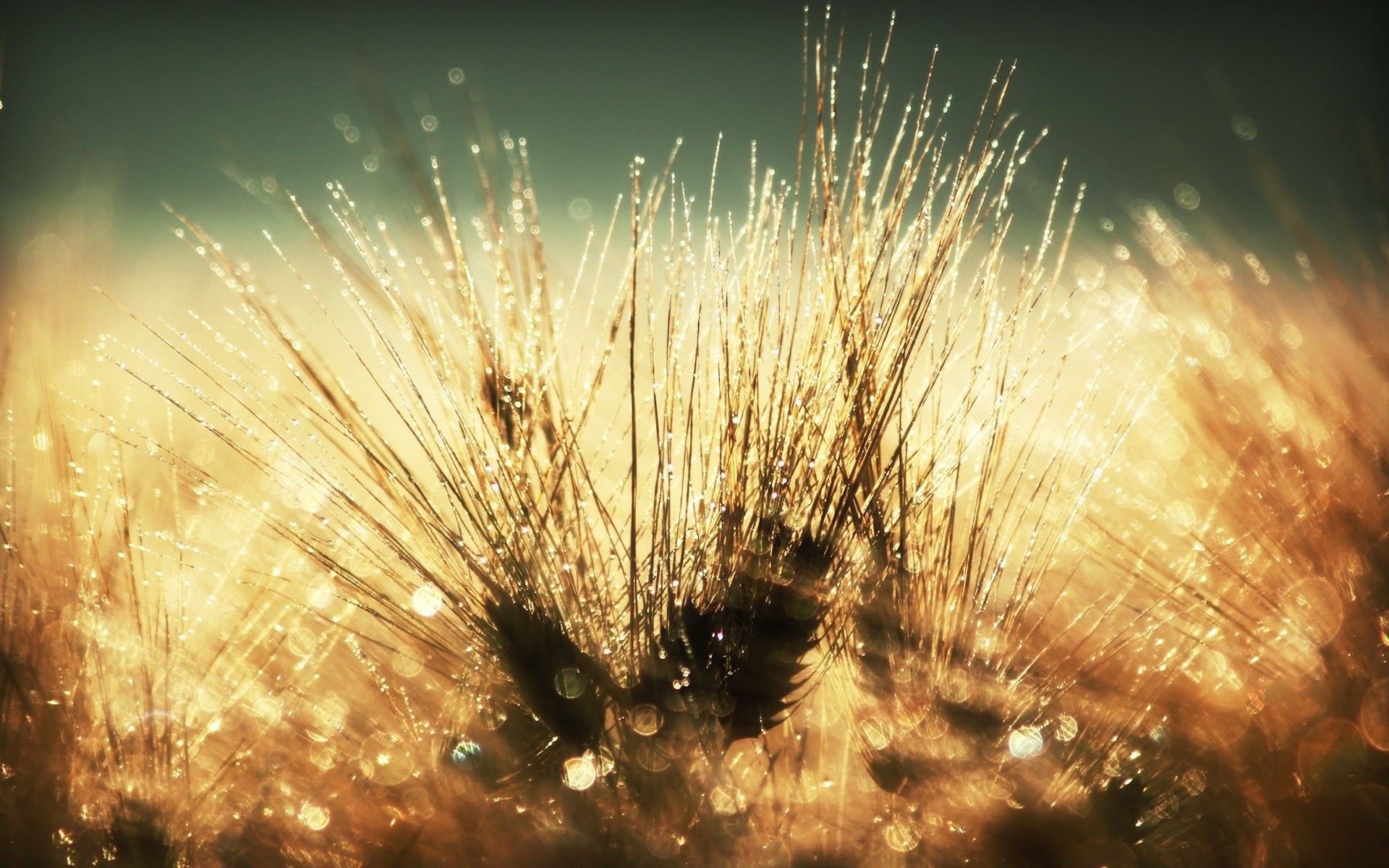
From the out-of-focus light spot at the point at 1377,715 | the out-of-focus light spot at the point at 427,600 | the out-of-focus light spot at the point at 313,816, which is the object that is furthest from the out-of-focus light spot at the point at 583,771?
the out-of-focus light spot at the point at 1377,715

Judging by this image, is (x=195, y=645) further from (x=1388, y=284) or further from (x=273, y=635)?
(x=1388, y=284)

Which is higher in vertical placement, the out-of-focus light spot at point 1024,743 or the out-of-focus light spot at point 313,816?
the out-of-focus light spot at point 1024,743

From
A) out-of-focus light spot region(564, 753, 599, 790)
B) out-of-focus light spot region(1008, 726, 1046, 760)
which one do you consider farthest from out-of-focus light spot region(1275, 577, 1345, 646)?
out-of-focus light spot region(564, 753, 599, 790)

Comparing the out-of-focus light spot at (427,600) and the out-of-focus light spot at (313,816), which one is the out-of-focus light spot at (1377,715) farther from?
the out-of-focus light spot at (313,816)

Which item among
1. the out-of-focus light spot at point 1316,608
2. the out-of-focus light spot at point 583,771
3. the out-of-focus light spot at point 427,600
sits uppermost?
the out-of-focus light spot at point 1316,608

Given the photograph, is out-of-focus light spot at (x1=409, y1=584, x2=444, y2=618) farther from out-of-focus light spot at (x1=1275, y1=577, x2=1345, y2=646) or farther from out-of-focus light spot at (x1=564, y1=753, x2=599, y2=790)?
out-of-focus light spot at (x1=1275, y1=577, x2=1345, y2=646)
